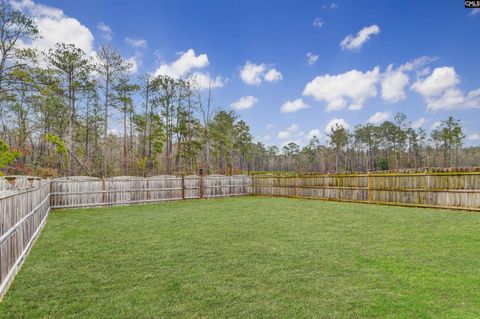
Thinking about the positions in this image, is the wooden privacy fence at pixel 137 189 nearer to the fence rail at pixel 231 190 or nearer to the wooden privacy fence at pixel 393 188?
the fence rail at pixel 231 190

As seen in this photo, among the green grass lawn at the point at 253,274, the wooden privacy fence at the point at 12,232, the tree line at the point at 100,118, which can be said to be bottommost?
the green grass lawn at the point at 253,274

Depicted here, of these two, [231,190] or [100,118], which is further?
[100,118]

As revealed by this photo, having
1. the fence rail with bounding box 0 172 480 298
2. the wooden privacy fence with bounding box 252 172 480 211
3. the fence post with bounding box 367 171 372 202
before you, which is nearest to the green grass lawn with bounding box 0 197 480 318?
the fence rail with bounding box 0 172 480 298

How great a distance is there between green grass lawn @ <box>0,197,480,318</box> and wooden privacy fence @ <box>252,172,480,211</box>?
3560mm

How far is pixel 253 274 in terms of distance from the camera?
347 centimetres

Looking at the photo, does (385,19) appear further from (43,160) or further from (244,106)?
(43,160)

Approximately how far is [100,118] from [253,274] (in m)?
24.1

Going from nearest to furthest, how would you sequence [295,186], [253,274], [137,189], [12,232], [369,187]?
[253,274]
[12,232]
[369,187]
[137,189]
[295,186]

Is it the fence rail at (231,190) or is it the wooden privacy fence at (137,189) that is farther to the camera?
the wooden privacy fence at (137,189)

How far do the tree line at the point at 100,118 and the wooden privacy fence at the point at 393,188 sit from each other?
6.85 meters

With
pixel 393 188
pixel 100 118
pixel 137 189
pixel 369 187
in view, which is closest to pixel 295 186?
pixel 369 187

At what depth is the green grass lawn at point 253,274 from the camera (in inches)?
102

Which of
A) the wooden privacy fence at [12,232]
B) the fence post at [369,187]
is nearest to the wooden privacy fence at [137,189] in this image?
the wooden privacy fence at [12,232]

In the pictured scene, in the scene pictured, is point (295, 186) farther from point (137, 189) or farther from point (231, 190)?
point (137, 189)
